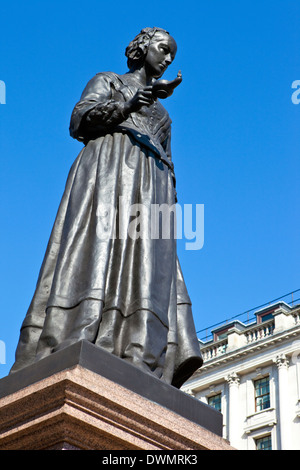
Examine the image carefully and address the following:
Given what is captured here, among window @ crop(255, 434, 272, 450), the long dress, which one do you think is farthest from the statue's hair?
window @ crop(255, 434, 272, 450)

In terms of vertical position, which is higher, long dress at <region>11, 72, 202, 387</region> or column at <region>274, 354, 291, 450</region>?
column at <region>274, 354, 291, 450</region>

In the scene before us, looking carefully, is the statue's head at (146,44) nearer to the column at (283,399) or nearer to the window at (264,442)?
the column at (283,399)

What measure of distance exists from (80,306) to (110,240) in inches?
25.5

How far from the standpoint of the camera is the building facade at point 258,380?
132 feet

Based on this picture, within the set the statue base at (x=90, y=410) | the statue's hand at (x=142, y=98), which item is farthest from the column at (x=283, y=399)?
the statue base at (x=90, y=410)

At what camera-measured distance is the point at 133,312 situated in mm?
5977

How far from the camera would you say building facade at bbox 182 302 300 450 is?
1578 inches

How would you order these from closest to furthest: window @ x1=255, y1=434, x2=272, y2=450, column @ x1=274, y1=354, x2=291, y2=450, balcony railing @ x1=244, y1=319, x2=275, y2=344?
1. column @ x1=274, y1=354, x2=291, y2=450
2. window @ x1=255, y1=434, x2=272, y2=450
3. balcony railing @ x1=244, y1=319, x2=275, y2=344

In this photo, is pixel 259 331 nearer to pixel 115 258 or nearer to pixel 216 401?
pixel 216 401

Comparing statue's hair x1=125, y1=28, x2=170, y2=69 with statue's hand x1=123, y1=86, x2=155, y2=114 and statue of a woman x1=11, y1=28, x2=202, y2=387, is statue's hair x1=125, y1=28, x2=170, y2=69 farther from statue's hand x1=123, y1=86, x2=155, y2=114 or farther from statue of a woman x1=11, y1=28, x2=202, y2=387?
statue's hand x1=123, y1=86, x2=155, y2=114

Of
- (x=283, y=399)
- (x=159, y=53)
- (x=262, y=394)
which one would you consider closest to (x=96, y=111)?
(x=159, y=53)

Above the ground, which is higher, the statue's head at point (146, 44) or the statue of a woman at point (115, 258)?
the statue's head at point (146, 44)
